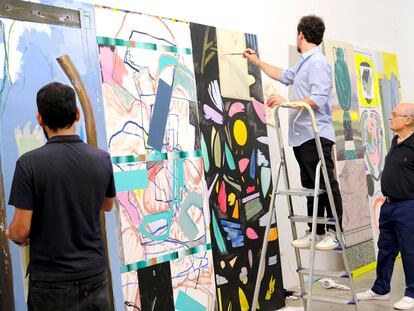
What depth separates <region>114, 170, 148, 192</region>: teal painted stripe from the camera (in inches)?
114

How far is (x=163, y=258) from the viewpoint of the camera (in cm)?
309

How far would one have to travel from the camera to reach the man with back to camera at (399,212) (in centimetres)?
391

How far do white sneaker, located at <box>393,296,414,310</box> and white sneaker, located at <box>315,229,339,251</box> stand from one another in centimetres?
92

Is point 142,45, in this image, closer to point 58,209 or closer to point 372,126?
point 58,209

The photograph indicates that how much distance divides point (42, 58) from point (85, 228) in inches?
39.0

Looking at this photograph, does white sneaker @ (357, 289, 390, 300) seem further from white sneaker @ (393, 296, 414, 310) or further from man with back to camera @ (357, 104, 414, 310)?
white sneaker @ (393, 296, 414, 310)

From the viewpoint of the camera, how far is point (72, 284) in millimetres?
1972

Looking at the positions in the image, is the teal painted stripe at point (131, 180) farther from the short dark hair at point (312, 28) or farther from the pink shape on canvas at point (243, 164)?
the short dark hair at point (312, 28)

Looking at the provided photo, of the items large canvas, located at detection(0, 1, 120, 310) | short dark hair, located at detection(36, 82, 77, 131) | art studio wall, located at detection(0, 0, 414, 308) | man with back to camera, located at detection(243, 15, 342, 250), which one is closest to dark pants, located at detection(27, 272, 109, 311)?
large canvas, located at detection(0, 1, 120, 310)

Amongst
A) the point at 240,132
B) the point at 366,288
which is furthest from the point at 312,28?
the point at 366,288

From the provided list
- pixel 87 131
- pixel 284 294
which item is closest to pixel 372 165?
pixel 284 294

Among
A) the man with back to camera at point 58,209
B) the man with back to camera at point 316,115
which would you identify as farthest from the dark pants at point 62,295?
the man with back to camera at point 316,115

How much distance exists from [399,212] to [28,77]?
2.77 metres

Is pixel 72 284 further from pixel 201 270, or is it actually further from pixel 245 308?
pixel 245 308
